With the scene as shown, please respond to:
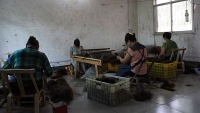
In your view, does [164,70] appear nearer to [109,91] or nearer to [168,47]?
[168,47]

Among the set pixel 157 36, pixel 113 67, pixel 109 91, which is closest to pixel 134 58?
pixel 109 91

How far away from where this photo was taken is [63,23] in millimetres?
5434

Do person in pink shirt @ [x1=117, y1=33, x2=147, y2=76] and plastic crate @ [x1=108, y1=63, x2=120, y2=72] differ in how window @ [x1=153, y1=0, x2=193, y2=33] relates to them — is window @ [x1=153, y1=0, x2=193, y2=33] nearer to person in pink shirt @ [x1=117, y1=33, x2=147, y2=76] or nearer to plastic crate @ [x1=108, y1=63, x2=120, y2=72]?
plastic crate @ [x1=108, y1=63, x2=120, y2=72]

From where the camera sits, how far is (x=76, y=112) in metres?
2.44

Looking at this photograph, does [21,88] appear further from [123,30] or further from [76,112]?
[123,30]

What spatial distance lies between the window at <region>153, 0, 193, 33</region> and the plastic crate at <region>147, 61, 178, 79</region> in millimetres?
1827

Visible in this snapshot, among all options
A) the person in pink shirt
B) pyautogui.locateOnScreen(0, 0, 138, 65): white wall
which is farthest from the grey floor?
pyautogui.locateOnScreen(0, 0, 138, 65): white wall

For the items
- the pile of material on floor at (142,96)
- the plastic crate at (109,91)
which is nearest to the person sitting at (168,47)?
the pile of material on floor at (142,96)

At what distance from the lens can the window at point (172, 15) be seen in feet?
16.8

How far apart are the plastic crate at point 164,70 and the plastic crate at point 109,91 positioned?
152 centimetres

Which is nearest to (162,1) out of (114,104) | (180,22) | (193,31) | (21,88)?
(180,22)

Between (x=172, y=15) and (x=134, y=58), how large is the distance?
341 centimetres

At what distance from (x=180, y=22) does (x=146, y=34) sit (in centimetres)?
147

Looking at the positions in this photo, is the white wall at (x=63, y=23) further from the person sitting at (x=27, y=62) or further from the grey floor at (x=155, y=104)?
the person sitting at (x=27, y=62)
